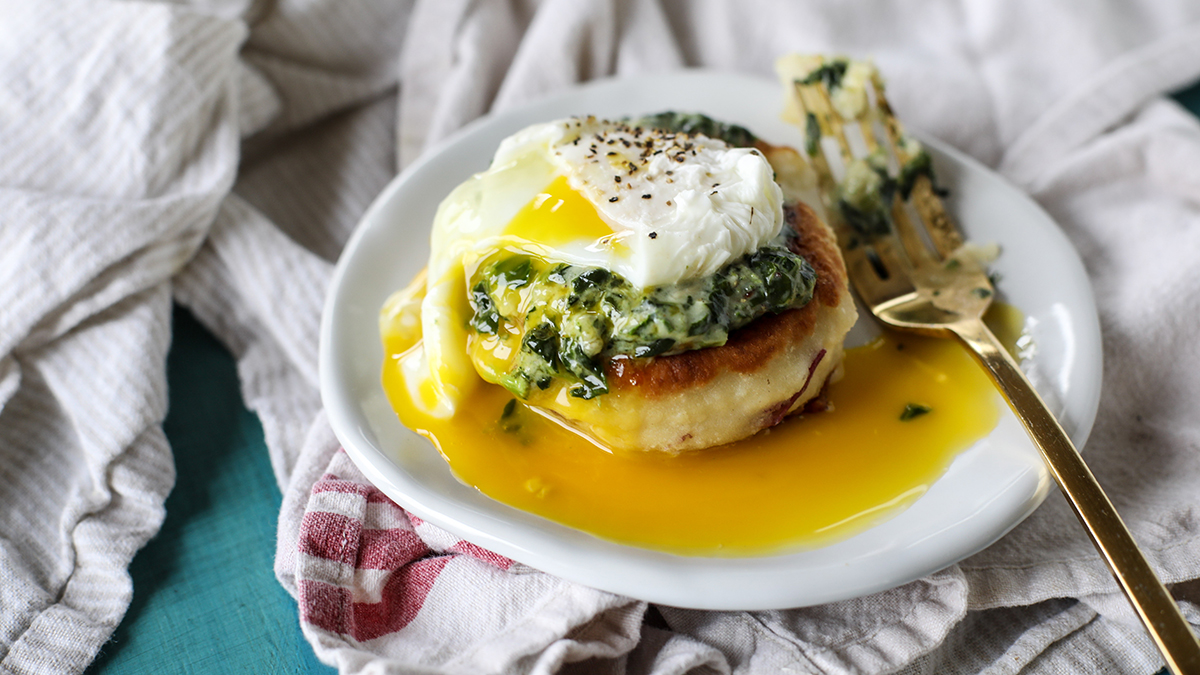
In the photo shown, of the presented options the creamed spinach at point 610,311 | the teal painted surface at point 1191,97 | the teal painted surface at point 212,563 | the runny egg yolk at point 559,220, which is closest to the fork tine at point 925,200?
the creamed spinach at point 610,311

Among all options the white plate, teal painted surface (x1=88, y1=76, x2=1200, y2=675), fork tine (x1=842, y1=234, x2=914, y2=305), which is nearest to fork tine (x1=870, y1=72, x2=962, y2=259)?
the white plate

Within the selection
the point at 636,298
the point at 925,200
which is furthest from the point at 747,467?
the point at 925,200

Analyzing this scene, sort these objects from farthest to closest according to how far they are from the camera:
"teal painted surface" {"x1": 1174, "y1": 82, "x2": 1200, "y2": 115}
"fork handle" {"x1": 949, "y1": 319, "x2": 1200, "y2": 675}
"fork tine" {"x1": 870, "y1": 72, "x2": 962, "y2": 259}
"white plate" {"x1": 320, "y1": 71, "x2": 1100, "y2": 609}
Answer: "teal painted surface" {"x1": 1174, "y1": 82, "x2": 1200, "y2": 115} → "fork tine" {"x1": 870, "y1": 72, "x2": 962, "y2": 259} → "white plate" {"x1": 320, "y1": 71, "x2": 1100, "y2": 609} → "fork handle" {"x1": 949, "y1": 319, "x2": 1200, "y2": 675}

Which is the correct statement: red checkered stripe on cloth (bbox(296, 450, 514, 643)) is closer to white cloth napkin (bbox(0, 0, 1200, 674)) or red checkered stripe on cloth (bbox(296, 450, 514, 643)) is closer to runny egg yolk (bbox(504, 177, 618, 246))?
white cloth napkin (bbox(0, 0, 1200, 674))

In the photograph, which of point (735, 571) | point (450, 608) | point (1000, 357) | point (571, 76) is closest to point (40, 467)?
point (450, 608)

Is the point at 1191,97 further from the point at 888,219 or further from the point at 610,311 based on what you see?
the point at 610,311

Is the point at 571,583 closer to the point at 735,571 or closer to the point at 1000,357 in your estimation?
the point at 735,571
